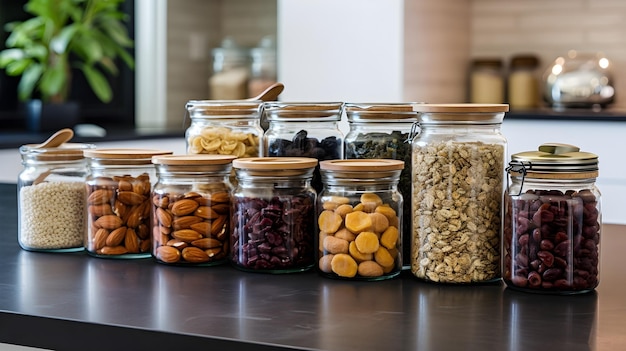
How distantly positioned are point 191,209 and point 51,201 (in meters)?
0.27

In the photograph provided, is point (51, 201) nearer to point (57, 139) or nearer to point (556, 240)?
point (57, 139)

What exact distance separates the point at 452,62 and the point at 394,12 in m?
0.53

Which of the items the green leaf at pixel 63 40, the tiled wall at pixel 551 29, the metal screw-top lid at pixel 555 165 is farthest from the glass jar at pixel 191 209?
the tiled wall at pixel 551 29

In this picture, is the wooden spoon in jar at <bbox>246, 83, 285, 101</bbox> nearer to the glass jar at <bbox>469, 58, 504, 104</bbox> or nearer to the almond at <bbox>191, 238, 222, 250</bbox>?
the almond at <bbox>191, 238, 222, 250</bbox>

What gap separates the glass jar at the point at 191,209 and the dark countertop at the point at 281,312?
0.08 feet

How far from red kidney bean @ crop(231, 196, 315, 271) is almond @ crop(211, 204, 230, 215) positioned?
0.04 metres

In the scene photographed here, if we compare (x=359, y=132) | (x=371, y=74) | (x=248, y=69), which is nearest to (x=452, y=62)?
(x=371, y=74)

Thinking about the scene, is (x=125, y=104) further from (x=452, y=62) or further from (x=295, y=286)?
(x=295, y=286)

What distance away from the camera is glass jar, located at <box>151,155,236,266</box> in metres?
1.22

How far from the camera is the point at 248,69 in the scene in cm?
435

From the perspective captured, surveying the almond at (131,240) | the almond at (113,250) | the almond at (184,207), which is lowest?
the almond at (113,250)

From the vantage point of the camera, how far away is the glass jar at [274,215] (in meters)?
1.17

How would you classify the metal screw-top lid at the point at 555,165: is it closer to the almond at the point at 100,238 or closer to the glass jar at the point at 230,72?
the almond at the point at 100,238

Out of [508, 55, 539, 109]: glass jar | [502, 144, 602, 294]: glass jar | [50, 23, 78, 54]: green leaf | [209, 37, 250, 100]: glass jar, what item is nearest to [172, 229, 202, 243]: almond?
[502, 144, 602, 294]: glass jar
